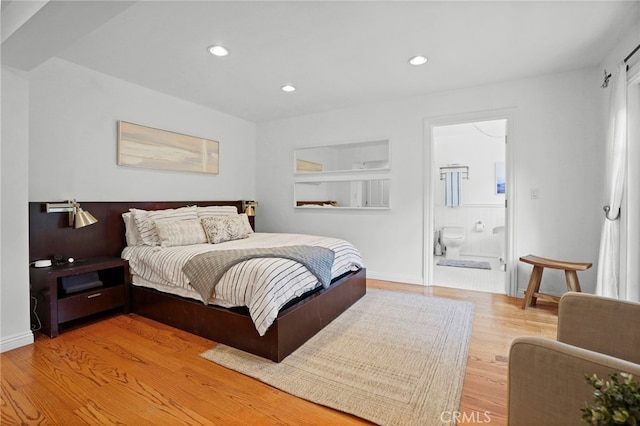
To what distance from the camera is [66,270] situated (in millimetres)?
2414

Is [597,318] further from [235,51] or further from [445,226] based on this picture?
[445,226]

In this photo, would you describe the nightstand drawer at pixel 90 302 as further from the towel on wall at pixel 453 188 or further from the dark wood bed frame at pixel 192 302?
the towel on wall at pixel 453 188

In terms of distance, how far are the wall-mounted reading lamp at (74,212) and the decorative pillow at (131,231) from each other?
37 centimetres

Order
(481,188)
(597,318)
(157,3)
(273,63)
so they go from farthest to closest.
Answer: (481,188) < (273,63) < (157,3) < (597,318)

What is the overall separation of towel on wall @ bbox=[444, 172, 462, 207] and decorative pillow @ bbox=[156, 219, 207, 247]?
4.87m

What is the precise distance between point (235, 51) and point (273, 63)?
395mm

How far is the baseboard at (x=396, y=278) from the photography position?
12.7ft

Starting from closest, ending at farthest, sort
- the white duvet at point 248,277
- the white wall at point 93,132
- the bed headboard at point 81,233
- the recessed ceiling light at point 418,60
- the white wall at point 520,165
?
1. the white duvet at point 248,277
2. the bed headboard at point 81,233
3. the white wall at point 93,132
4. the recessed ceiling light at point 418,60
5. the white wall at point 520,165

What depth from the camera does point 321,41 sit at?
2518 millimetres

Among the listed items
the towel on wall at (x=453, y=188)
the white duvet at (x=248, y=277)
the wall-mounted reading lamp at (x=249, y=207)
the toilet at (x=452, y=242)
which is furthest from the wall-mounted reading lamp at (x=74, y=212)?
the towel on wall at (x=453, y=188)

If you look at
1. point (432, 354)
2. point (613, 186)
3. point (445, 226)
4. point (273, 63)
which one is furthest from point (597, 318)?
point (445, 226)

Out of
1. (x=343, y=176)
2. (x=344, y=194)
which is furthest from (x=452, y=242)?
(x=343, y=176)

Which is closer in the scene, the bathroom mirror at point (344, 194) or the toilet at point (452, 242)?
the bathroom mirror at point (344, 194)

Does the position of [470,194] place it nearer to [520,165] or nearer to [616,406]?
[520,165]
